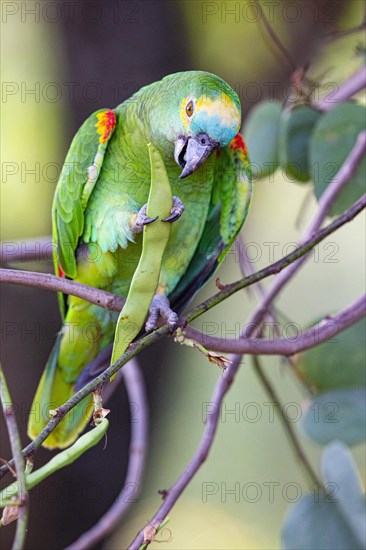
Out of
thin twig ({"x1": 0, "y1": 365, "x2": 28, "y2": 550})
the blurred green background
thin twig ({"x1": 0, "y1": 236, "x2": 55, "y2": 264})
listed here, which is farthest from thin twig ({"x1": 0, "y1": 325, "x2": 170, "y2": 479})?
the blurred green background

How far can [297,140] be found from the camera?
63.5 inches

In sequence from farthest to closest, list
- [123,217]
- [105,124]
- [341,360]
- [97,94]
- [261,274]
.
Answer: [97,94] < [105,124] < [123,217] < [341,360] < [261,274]

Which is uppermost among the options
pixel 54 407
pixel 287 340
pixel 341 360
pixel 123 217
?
pixel 123 217

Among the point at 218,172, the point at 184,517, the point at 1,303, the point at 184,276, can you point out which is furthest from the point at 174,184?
the point at 184,517

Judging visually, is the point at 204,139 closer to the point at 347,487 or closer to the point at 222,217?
the point at 222,217

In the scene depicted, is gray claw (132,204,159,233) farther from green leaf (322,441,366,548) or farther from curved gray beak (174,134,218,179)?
green leaf (322,441,366,548)

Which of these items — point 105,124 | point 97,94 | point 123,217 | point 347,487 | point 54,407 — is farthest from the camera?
point 97,94

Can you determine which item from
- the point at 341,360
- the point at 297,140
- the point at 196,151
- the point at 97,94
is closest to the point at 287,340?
the point at 341,360

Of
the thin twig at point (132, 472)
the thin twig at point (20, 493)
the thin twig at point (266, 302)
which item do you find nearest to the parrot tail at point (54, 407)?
the thin twig at point (132, 472)

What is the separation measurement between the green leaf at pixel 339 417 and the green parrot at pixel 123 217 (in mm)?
395

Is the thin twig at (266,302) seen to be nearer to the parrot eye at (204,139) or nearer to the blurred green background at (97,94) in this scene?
the parrot eye at (204,139)

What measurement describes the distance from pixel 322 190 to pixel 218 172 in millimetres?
343

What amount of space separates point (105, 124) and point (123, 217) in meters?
0.26

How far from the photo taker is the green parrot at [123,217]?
1552 mm
